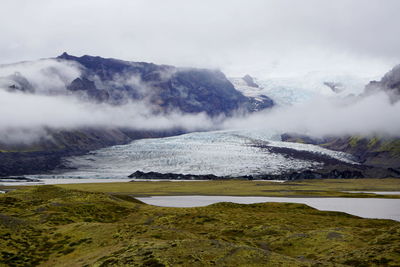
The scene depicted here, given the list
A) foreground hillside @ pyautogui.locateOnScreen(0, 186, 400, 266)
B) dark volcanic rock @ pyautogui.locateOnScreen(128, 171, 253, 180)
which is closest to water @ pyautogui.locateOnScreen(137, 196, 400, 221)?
foreground hillside @ pyautogui.locateOnScreen(0, 186, 400, 266)

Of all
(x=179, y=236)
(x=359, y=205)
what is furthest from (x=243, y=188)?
(x=179, y=236)

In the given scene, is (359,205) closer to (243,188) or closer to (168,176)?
(243,188)

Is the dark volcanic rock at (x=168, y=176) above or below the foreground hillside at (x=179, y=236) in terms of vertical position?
above

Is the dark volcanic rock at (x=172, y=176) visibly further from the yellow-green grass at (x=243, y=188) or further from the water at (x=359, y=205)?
the water at (x=359, y=205)

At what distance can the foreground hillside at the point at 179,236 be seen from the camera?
110 feet

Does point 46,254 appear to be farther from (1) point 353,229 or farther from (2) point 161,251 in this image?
(1) point 353,229

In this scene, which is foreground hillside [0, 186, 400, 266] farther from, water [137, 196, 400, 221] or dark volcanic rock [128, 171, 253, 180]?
dark volcanic rock [128, 171, 253, 180]

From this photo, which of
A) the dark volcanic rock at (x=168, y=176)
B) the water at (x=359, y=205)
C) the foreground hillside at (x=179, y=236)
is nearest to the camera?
the foreground hillside at (x=179, y=236)

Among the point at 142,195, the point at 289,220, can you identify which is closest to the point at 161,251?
the point at 289,220

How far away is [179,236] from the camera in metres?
41.5

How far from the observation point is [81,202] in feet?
224

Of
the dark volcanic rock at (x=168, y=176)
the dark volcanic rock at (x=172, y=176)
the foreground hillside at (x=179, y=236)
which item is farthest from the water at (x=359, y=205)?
the dark volcanic rock at (x=168, y=176)

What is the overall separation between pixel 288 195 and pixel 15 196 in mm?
73960

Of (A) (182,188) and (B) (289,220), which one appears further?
(A) (182,188)
